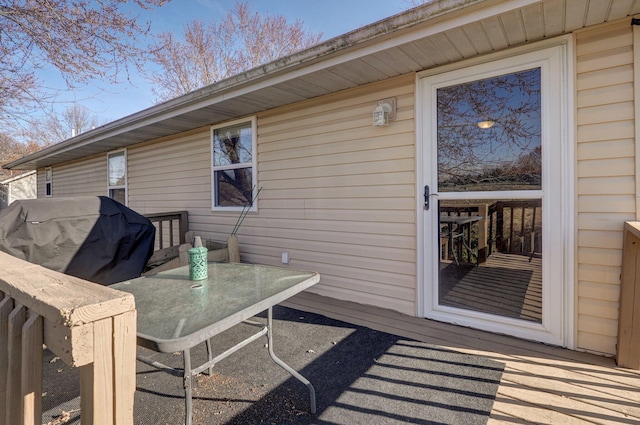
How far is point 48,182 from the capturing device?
30.9 ft

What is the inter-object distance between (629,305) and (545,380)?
28.9 inches

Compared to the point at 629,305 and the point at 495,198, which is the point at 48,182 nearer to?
the point at 495,198

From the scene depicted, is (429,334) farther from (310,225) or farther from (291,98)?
(291,98)

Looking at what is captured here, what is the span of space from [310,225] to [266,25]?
9249 mm

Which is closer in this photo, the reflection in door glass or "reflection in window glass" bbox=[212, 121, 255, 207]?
the reflection in door glass

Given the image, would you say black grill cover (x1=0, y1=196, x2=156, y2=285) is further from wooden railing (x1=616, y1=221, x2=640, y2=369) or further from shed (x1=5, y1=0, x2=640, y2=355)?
wooden railing (x1=616, y1=221, x2=640, y2=369)

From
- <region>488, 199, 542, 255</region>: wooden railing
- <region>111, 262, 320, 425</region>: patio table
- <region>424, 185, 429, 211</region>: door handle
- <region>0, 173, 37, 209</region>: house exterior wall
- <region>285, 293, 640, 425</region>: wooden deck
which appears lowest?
<region>285, 293, 640, 425</region>: wooden deck

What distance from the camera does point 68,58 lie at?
3553mm

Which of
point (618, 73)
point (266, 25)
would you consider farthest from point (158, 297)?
point (266, 25)

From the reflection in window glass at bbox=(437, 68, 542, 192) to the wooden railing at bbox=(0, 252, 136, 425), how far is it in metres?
2.65

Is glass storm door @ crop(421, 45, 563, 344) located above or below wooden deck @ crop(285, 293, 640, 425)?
above

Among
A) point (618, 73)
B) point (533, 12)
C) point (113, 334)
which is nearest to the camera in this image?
point (113, 334)

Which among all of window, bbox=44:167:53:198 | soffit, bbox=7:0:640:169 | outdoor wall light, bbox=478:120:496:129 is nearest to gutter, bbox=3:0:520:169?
soffit, bbox=7:0:640:169

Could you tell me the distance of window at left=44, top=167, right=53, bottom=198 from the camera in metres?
9.21
